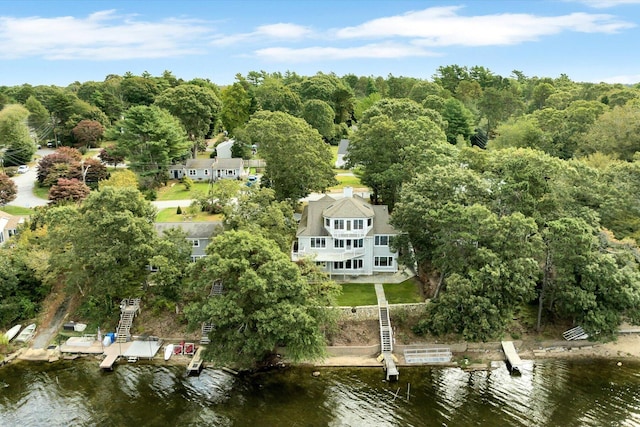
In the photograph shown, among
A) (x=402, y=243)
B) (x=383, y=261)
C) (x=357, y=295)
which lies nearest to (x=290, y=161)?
(x=383, y=261)

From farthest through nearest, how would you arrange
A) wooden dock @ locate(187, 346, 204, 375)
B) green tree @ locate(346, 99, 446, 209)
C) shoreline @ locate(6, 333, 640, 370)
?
green tree @ locate(346, 99, 446, 209)
shoreline @ locate(6, 333, 640, 370)
wooden dock @ locate(187, 346, 204, 375)

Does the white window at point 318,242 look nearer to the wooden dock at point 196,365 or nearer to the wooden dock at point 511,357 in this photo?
the wooden dock at point 196,365

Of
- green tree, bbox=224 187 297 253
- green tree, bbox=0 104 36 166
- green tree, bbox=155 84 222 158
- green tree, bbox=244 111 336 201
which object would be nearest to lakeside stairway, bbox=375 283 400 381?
green tree, bbox=224 187 297 253

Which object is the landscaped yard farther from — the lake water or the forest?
the lake water

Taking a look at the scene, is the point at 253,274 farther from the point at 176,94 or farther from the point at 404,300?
the point at 176,94

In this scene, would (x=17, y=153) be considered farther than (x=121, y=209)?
Yes

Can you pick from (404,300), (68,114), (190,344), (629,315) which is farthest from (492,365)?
(68,114)

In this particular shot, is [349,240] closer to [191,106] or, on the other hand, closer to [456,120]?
[191,106]
